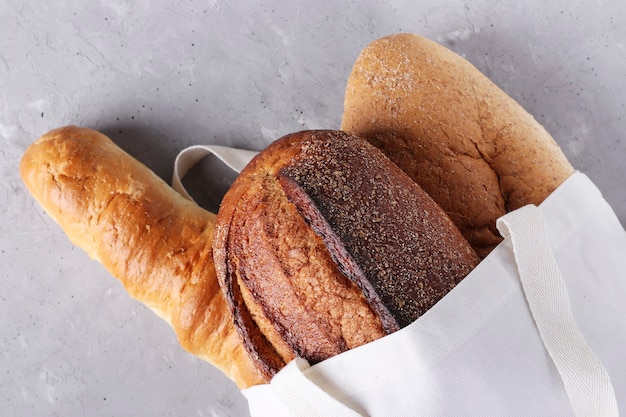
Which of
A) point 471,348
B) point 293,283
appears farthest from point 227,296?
point 471,348

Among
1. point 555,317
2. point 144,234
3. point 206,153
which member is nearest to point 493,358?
point 555,317

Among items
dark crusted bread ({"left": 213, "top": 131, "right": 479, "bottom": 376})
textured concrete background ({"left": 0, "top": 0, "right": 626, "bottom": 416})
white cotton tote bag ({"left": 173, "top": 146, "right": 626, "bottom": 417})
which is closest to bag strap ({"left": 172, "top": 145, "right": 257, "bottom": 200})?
textured concrete background ({"left": 0, "top": 0, "right": 626, "bottom": 416})

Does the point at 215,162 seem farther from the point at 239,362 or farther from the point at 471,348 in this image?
the point at 471,348

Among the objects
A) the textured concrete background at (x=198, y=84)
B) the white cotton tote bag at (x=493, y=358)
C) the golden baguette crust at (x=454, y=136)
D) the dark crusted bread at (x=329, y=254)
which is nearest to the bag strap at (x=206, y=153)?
the textured concrete background at (x=198, y=84)

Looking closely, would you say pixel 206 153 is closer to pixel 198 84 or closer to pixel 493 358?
pixel 198 84

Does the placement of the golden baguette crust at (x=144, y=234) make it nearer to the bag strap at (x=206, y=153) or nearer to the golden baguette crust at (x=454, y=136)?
the bag strap at (x=206, y=153)

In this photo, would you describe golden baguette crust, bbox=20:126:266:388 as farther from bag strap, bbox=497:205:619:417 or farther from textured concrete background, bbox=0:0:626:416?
bag strap, bbox=497:205:619:417
